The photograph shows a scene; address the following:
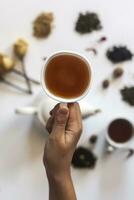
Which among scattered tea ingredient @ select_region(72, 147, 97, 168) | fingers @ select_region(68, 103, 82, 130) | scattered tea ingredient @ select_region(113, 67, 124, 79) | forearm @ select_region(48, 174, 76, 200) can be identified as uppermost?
fingers @ select_region(68, 103, 82, 130)

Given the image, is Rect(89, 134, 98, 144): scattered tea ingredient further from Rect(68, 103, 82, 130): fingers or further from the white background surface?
Rect(68, 103, 82, 130): fingers

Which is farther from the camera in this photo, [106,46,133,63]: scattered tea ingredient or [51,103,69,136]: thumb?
[106,46,133,63]: scattered tea ingredient

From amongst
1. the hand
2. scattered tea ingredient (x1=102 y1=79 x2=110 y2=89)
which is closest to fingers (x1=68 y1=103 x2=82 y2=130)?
the hand

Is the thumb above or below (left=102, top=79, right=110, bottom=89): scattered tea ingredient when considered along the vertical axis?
above

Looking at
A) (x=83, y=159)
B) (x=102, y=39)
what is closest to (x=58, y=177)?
(x=83, y=159)

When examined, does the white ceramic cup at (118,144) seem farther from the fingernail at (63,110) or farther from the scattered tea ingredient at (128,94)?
the fingernail at (63,110)

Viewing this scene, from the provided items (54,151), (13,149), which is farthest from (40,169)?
(54,151)

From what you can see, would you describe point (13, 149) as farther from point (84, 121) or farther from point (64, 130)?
point (64, 130)

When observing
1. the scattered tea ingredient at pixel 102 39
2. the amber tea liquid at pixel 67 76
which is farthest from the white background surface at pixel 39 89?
the amber tea liquid at pixel 67 76
